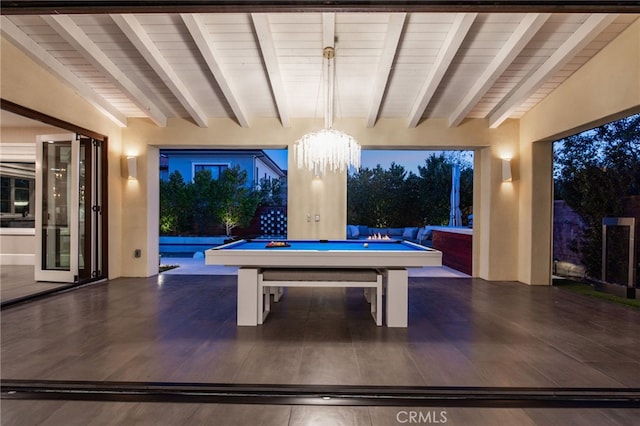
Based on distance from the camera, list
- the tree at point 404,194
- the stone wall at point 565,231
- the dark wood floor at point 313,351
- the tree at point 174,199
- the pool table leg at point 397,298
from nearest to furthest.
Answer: the dark wood floor at point 313,351 → the pool table leg at point 397,298 → the stone wall at point 565,231 → the tree at point 174,199 → the tree at point 404,194

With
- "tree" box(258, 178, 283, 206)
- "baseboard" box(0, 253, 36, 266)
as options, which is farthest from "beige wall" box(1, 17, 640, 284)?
"tree" box(258, 178, 283, 206)

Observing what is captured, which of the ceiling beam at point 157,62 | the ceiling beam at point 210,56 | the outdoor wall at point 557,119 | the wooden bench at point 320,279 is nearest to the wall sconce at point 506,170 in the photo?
the outdoor wall at point 557,119

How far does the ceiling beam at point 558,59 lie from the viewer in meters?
3.55

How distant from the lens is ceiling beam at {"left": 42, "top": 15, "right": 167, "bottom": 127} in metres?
3.62

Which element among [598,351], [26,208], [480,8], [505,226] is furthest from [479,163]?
[26,208]

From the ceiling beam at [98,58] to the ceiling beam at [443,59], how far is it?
4.07m

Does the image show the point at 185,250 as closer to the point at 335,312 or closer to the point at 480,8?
the point at 335,312

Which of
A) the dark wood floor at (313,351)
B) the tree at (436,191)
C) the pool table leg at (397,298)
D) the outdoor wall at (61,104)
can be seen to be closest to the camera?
the dark wood floor at (313,351)

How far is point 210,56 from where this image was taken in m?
4.14

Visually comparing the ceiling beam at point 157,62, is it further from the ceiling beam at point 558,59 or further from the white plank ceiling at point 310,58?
the ceiling beam at point 558,59

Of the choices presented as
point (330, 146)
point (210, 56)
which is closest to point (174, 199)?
point (210, 56)

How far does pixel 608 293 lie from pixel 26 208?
11.3 metres

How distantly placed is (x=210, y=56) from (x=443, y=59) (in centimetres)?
280

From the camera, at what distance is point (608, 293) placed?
5.07 meters
